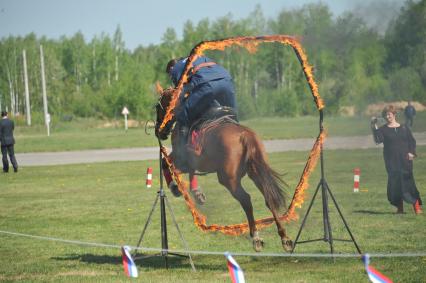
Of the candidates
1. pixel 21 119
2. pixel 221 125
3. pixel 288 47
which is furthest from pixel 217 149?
pixel 21 119

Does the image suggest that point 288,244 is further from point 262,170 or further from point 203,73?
point 203,73

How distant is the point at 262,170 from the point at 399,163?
20.1 feet

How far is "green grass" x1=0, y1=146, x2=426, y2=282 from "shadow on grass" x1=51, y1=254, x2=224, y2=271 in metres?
0.01

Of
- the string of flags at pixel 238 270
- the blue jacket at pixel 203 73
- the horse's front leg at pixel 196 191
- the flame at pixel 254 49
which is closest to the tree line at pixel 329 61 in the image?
the flame at pixel 254 49

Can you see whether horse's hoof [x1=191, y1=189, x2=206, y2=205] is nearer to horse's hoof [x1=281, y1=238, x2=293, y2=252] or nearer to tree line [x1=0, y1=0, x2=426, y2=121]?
tree line [x1=0, y1=0, x2=426, y2=121]

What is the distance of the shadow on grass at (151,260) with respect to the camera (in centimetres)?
1172

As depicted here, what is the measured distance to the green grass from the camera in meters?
11.0

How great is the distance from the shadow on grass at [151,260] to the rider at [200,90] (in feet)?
5.38

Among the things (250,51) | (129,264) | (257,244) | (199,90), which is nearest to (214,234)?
(257,244)

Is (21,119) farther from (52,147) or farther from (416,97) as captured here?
(416,97)

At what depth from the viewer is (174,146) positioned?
12.1 metres

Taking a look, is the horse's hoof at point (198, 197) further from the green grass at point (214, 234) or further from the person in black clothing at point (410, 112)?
the person in black clothing at point (410, 112)

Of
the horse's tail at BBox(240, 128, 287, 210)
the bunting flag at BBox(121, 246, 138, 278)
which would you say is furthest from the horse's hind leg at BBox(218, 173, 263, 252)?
the bunting flag at BBox(121, 246, 138, 278)

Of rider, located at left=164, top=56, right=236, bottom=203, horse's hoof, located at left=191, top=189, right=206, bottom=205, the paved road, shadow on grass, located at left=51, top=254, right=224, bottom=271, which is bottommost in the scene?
the paved road
